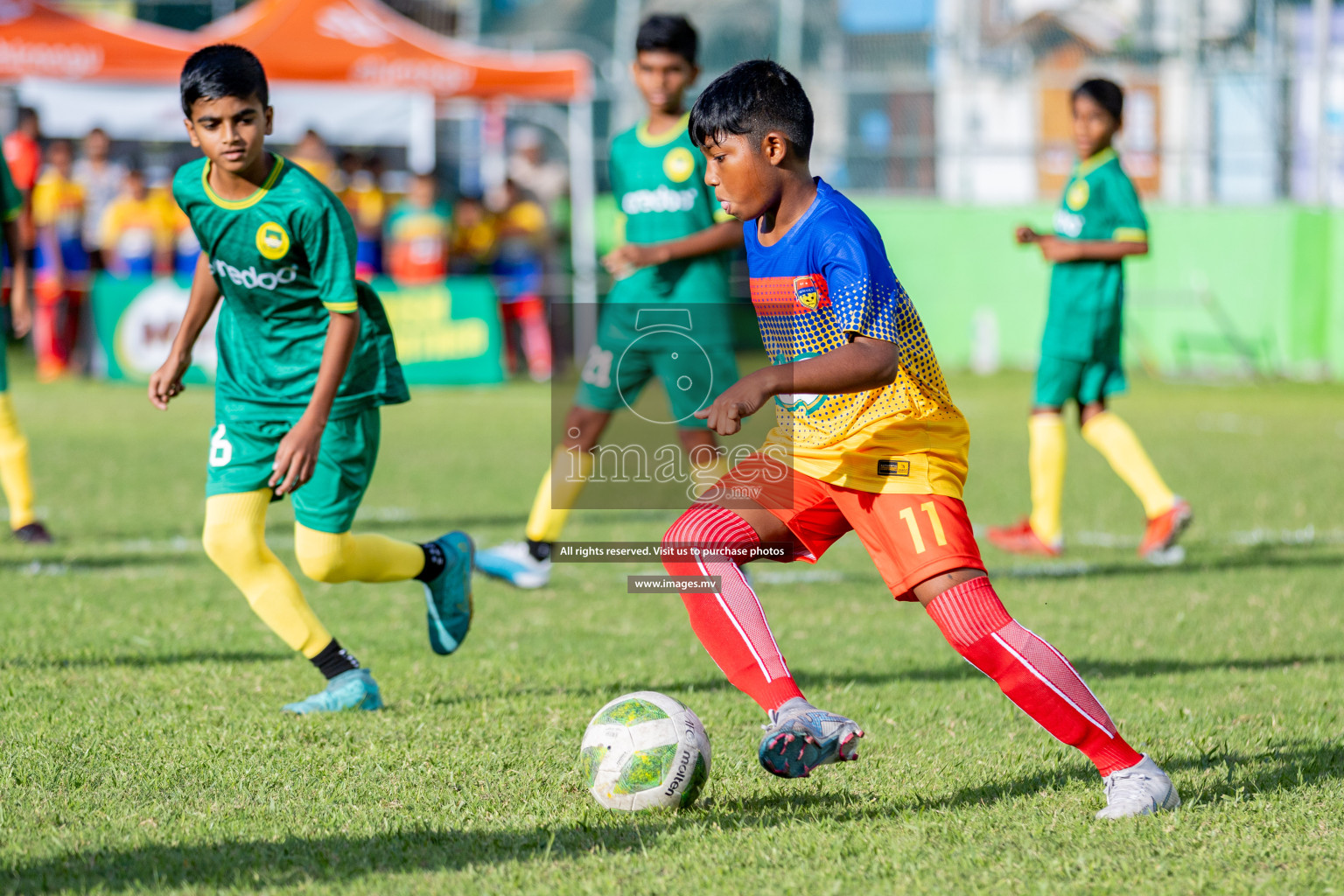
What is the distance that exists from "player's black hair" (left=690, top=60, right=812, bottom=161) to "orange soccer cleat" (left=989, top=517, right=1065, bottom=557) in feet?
14.8

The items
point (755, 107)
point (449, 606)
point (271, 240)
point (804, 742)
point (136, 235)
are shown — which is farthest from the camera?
point (136, 235)

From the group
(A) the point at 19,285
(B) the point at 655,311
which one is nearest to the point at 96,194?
(A) the point at 19,285

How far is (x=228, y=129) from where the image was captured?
14.0ft

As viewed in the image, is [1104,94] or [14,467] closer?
[14,467]

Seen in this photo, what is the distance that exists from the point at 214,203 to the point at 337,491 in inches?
36.5

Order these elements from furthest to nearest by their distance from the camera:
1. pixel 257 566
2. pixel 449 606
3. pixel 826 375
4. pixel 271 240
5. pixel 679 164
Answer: pixel 679 164
pixel 449 606
pixel 257 566
pixel 271 240
pixel 826 375

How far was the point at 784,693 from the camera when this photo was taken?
11.4 feet

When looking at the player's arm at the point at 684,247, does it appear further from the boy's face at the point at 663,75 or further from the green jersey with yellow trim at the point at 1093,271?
the green jersey with yellow trim at the point at 1093,271

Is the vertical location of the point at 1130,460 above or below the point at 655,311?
below

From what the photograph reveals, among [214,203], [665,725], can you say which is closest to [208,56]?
[214,203]

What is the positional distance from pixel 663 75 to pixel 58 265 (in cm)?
1153

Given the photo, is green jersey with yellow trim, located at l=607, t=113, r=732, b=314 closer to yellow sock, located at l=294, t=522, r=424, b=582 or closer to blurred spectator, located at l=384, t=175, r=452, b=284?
yellow sock, located at l=294, t=522, r=424, b=582

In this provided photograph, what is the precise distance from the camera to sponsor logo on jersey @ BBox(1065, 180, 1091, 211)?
7590mm

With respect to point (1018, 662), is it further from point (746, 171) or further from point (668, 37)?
point (668, 37)
